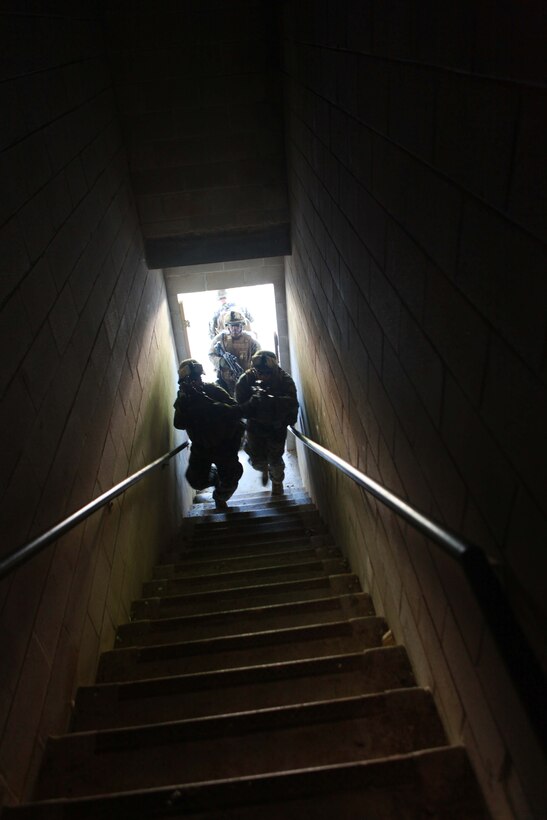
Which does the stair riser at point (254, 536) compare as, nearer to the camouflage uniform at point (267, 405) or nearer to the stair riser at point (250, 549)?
the stair riser at point (250, 549)

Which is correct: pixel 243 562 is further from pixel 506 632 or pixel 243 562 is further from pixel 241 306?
pixel 241 306

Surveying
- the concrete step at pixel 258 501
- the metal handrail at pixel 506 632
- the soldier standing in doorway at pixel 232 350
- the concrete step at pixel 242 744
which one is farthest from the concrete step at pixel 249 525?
the metal handrail at pixel 506 632

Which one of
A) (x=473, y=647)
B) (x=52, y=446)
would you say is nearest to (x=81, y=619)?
(x=52, y=446)

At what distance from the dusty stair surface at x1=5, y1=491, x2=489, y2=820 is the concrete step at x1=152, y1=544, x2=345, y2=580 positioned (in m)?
0.53

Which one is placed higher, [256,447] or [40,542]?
[40,542]

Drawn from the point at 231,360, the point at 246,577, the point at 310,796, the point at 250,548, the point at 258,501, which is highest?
the point at 310,796

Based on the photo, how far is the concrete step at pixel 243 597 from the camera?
9.14 ft

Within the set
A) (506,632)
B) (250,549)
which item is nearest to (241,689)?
(506,632)

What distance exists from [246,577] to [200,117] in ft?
12.4

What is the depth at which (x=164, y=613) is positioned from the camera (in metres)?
2.85

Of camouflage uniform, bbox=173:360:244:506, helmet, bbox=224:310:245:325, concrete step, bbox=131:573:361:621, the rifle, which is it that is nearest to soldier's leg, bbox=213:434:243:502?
camouflage uniform, bbox=173:360:244:506

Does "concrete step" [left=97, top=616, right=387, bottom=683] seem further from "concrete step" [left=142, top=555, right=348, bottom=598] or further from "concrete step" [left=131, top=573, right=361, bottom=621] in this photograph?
"concrete step" [left=142, top=555, right=348, bottom=598]

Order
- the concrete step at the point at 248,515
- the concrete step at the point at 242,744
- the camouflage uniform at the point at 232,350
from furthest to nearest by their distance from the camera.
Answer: the camouflage uniform at the point at 232,350, the concrete step at the point at 248,515, the concrete step at the point at 242,744

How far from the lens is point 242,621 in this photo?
8.29ft
